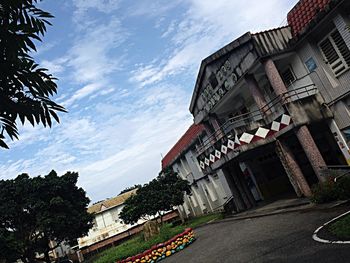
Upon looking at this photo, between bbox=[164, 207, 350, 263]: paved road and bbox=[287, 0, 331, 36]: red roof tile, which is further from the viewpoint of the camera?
bbox=[287, 0, 331, 36]: red roof tile

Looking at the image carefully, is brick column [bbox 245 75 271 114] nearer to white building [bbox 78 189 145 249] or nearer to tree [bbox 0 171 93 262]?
tree [bbox 0 171 93 262]

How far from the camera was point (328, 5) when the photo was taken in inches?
500

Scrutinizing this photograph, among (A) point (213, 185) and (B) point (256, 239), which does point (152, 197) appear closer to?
(A) point (213, 185)

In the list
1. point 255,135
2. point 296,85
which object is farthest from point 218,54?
point 255,135

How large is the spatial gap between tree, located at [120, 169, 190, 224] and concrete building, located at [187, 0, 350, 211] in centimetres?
1269

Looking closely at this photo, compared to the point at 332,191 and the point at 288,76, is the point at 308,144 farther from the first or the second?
the point at 288,76

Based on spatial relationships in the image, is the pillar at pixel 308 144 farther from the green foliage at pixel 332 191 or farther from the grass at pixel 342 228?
the grass at pixel 342 228

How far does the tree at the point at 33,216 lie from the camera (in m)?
29.0

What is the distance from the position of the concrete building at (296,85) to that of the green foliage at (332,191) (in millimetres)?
1182

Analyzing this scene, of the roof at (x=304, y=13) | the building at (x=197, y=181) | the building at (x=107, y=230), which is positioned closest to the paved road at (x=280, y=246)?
the roof at (x=304, y=13)

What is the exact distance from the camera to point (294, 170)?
1541cm

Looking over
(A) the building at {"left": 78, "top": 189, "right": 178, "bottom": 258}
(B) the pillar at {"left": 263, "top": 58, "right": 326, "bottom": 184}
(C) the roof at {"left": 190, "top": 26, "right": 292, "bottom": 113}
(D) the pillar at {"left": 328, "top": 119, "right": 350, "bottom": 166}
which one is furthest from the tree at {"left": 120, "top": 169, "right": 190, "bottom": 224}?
(D) the pillar at {"left": 328, "top": 119, "right": 350, "bottom": 166}

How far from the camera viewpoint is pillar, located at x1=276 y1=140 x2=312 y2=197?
50.1 feet

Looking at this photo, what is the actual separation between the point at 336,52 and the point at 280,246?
927cm
